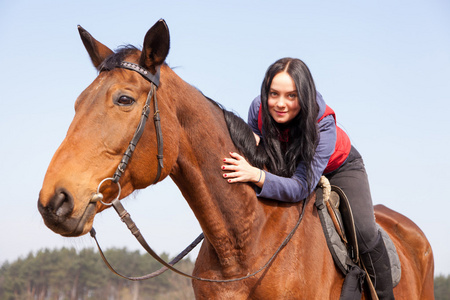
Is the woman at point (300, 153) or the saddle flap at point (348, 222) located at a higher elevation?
the woman at point (300, 153)

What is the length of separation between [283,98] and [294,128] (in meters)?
0.33

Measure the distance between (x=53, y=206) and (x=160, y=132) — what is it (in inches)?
36.4

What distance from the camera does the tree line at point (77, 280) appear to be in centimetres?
2086

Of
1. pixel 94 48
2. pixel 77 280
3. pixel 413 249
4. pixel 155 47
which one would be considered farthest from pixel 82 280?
pixel 155 47

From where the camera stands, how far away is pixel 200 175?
11.7 feet

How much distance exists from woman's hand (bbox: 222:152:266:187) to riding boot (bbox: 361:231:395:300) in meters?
1.33

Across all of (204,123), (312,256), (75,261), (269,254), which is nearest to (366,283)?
(312,256)

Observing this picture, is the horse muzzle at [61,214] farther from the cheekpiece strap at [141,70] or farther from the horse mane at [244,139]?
the horse mane at [244,139]

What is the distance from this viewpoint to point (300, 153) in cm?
399

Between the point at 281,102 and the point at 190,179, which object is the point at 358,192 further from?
the point at 190,179

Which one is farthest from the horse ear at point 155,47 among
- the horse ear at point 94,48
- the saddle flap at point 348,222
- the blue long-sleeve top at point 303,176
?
the saddle flap at point 348,222

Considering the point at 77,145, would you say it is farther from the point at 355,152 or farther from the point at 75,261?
the point at 75,261

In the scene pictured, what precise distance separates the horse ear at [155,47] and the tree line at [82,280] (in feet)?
59.6

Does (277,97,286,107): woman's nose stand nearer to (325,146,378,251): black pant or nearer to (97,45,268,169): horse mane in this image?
(97,45,268,169): horse mane
